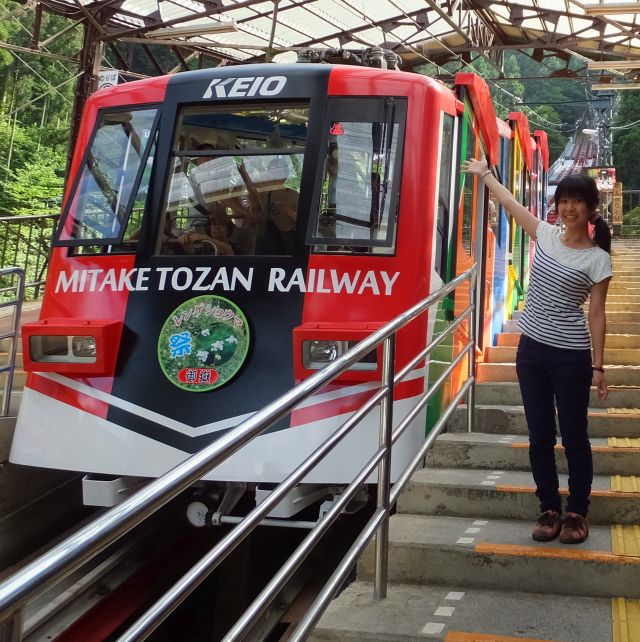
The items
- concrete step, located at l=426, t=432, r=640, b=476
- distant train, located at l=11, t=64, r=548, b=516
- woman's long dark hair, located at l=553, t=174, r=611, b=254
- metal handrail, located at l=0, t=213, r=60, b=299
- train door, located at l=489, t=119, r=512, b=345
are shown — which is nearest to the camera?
woman's long dark hair, located at l=553, t=174, r=611, b=254

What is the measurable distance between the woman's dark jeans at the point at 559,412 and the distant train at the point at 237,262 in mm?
924

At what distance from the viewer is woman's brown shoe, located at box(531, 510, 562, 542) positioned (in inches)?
138

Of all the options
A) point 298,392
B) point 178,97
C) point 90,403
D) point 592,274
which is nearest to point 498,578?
point 592,274

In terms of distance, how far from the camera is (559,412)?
3.49m

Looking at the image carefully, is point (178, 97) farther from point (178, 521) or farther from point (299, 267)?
point (178, 521)

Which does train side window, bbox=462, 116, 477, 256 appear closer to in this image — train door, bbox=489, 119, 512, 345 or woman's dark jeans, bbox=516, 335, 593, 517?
train door, bbox=489, 119, 512, 345

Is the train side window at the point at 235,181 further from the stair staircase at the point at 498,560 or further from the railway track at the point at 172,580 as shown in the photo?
the railway track at the point at 172,580

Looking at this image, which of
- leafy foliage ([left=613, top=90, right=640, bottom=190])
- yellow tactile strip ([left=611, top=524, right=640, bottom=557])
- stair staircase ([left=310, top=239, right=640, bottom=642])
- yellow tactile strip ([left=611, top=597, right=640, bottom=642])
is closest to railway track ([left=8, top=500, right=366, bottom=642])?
stair staircase ([left=310, top=239, right=640, bottom=642])

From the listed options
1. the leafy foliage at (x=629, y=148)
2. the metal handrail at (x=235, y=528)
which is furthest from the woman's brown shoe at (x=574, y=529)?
the leafy foliage at (x=629, y=148)

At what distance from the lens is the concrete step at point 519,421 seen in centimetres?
480

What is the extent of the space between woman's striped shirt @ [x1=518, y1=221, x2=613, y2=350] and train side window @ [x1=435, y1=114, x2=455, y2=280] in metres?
1.33

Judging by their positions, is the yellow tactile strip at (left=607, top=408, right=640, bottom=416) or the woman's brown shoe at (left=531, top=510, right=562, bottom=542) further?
the yellow tactile strip at (left=607, top=408, right=640, bottom=416)

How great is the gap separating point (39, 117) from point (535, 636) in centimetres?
2976

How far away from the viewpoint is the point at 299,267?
466 centimetres
